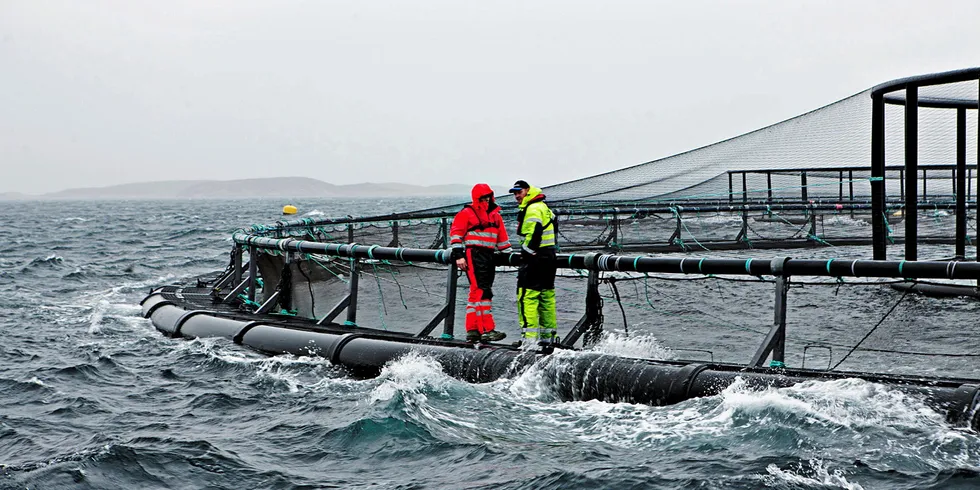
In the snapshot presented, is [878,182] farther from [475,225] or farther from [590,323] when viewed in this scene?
[475,225]

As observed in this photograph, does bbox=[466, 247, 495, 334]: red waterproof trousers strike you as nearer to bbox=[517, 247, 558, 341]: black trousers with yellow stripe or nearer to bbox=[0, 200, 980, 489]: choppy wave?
bbox=[517, 247, 558, 341]: black trousers with yellow stripe

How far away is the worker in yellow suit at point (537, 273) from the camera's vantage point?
959 cm

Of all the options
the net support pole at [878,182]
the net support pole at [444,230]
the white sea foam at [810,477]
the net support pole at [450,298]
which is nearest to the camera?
the white sea foam at [810,477]

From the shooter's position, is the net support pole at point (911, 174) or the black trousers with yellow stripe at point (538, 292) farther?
the net support pole at point (911, 174)

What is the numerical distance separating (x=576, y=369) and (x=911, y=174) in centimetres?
572

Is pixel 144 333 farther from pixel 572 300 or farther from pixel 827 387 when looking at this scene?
pixel 827 387

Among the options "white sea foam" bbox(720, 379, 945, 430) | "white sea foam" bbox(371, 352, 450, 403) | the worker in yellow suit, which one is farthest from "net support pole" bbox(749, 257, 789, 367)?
"white sea foam" bbox(371, 352, 450, 403)

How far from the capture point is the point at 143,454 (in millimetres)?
7891

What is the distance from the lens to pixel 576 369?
8.53m

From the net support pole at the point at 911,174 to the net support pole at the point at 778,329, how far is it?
4.54 metres

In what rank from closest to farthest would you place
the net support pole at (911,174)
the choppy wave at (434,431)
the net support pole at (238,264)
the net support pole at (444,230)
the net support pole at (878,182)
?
1. the choppy wave at (434,431)
2. the net support pole at (911,174)
3. the net support pole at (878,182)
4. the net support pole at (238,264)
5. the net support pole at (444,230)

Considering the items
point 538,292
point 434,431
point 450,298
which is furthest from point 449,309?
point 434,431

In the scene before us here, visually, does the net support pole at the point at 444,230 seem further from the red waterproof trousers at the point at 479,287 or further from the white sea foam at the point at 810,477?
the white sea foam at the point at 810,477

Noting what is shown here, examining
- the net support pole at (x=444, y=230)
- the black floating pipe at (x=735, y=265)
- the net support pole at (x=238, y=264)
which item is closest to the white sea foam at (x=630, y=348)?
the black floating pipe at (x=735, y=265)
